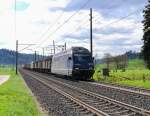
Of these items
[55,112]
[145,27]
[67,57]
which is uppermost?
[145,27]

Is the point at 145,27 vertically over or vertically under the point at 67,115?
over

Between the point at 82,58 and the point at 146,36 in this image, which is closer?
the point at 82,58

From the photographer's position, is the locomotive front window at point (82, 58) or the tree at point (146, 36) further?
the tree at point (146, 36)

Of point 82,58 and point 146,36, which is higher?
point 146,36

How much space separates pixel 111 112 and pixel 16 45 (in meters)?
80.6

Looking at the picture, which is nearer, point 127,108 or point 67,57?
point 127,108

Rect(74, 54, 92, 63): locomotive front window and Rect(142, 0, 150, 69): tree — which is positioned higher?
Rect(142, 0, 150, 69): tree

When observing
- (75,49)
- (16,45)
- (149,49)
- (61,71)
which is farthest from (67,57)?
(16,45)

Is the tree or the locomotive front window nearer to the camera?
the locomotive front window

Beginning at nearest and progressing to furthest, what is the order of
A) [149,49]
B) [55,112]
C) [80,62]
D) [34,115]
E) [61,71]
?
[34,115], [55,112], [80,62], [61,71], [149,49]

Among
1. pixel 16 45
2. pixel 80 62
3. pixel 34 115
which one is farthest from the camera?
pixel 16 45

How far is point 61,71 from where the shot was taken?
2256 inches

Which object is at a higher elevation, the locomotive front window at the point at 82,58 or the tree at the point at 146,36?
the tree at the point at 146,36

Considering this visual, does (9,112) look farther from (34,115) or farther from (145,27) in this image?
(145,27)
